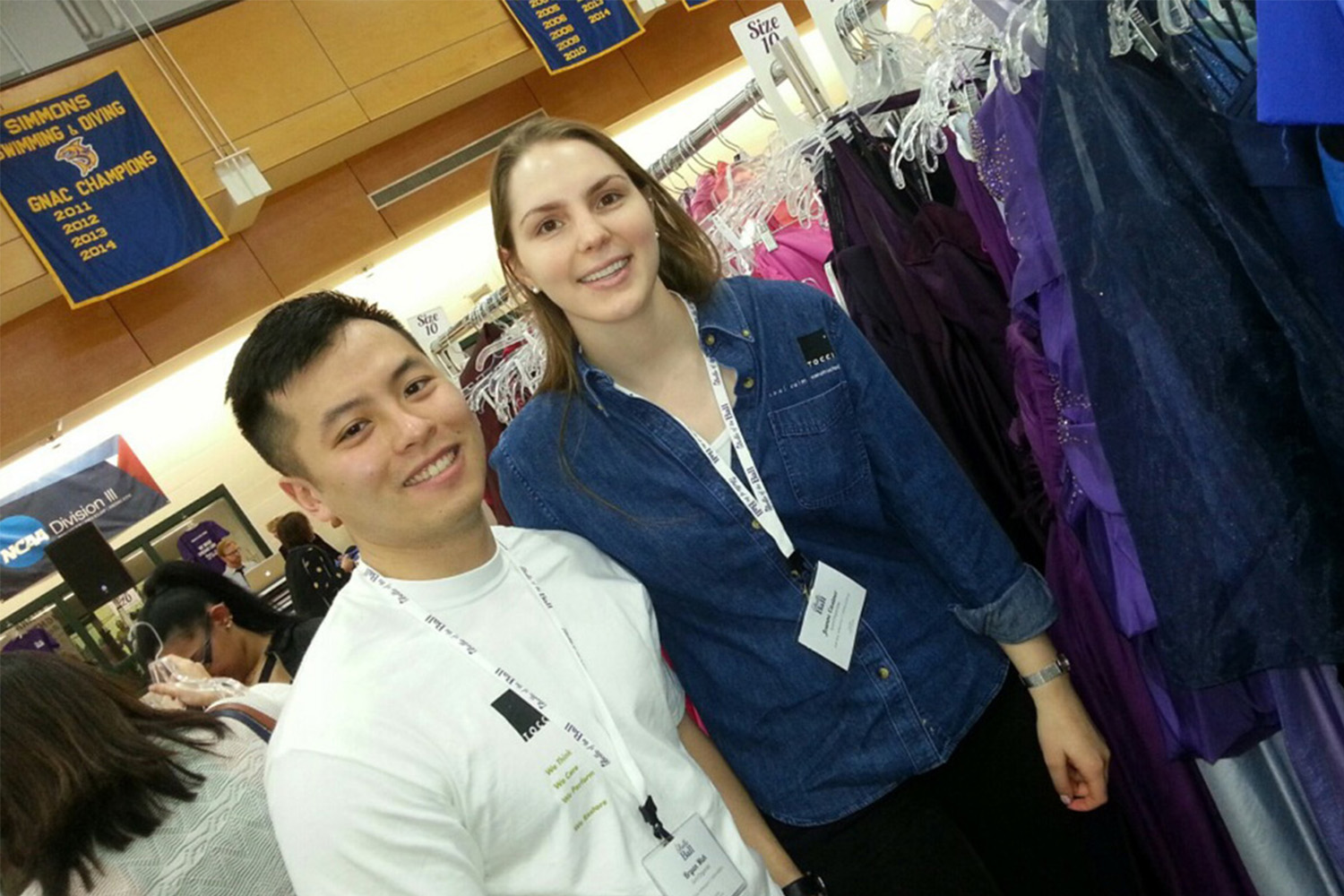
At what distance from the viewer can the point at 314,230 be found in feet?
18.1

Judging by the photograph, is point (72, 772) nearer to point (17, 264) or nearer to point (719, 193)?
point (719, 193)

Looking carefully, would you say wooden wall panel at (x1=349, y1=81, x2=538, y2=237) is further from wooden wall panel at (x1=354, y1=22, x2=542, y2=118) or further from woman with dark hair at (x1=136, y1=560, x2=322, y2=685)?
woman with dark hair at (x1=136, y1=560, x2=322, y2=685)

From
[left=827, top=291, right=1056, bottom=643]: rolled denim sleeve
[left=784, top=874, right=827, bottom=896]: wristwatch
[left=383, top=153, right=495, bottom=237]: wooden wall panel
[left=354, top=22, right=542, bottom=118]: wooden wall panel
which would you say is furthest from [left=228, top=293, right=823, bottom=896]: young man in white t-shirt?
[left=383, top=153, right=495, bottom=237]: wooden wall panel

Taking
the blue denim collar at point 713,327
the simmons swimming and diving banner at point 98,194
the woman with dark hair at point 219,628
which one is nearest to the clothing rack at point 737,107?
the blue denim collar at point 713,327

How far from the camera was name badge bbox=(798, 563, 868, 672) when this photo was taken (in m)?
1.28

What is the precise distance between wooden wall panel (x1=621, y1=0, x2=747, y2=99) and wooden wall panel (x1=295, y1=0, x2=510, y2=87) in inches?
53.5

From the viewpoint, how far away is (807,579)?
131 cm

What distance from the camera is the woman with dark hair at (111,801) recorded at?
1.29m

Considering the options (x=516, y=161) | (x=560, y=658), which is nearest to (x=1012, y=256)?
(x=516, y=161)

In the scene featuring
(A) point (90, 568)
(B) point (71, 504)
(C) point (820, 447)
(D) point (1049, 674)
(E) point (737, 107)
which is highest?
Result: (B) point (71, 504)

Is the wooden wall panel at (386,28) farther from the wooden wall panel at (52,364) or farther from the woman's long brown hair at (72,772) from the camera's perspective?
the woman's long brown hair at (72,772)

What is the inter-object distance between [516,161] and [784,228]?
88 centimetres

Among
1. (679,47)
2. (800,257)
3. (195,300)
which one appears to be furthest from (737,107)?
(679,47)

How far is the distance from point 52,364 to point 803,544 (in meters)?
4.97
